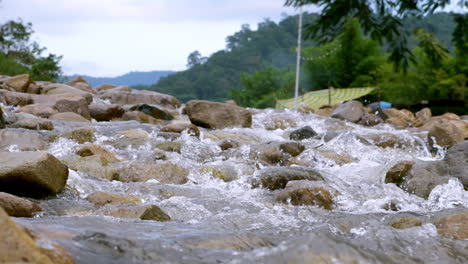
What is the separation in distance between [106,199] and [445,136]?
21.4 feet

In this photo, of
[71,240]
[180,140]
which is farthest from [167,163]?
[71,240]

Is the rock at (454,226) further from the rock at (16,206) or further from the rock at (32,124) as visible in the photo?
the rock at (32,124)


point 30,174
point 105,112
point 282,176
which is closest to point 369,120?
point 105,112

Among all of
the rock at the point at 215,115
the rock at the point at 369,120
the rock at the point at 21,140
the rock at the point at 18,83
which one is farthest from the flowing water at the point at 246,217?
the rock at the point at 18,83

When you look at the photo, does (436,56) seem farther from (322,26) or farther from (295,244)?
(295,244)

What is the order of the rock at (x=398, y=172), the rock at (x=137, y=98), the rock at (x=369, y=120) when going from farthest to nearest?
the rock at (x=137, y=98) → the rock at (x=369, y=120) → the rock at (x=398, y=172)

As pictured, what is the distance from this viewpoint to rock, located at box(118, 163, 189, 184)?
5.81 metres

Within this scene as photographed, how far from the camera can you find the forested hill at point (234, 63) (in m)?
62.8

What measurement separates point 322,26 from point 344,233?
1658 mm

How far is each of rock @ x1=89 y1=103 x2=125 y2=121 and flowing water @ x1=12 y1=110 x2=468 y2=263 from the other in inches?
96.1

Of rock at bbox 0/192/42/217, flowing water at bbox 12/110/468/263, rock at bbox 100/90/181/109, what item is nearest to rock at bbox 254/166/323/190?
flowing water at bbox 12/110/468/263

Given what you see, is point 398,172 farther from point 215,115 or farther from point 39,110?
point 39,110

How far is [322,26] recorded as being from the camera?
4.23 metres

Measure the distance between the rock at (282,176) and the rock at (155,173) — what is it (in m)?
0.91
